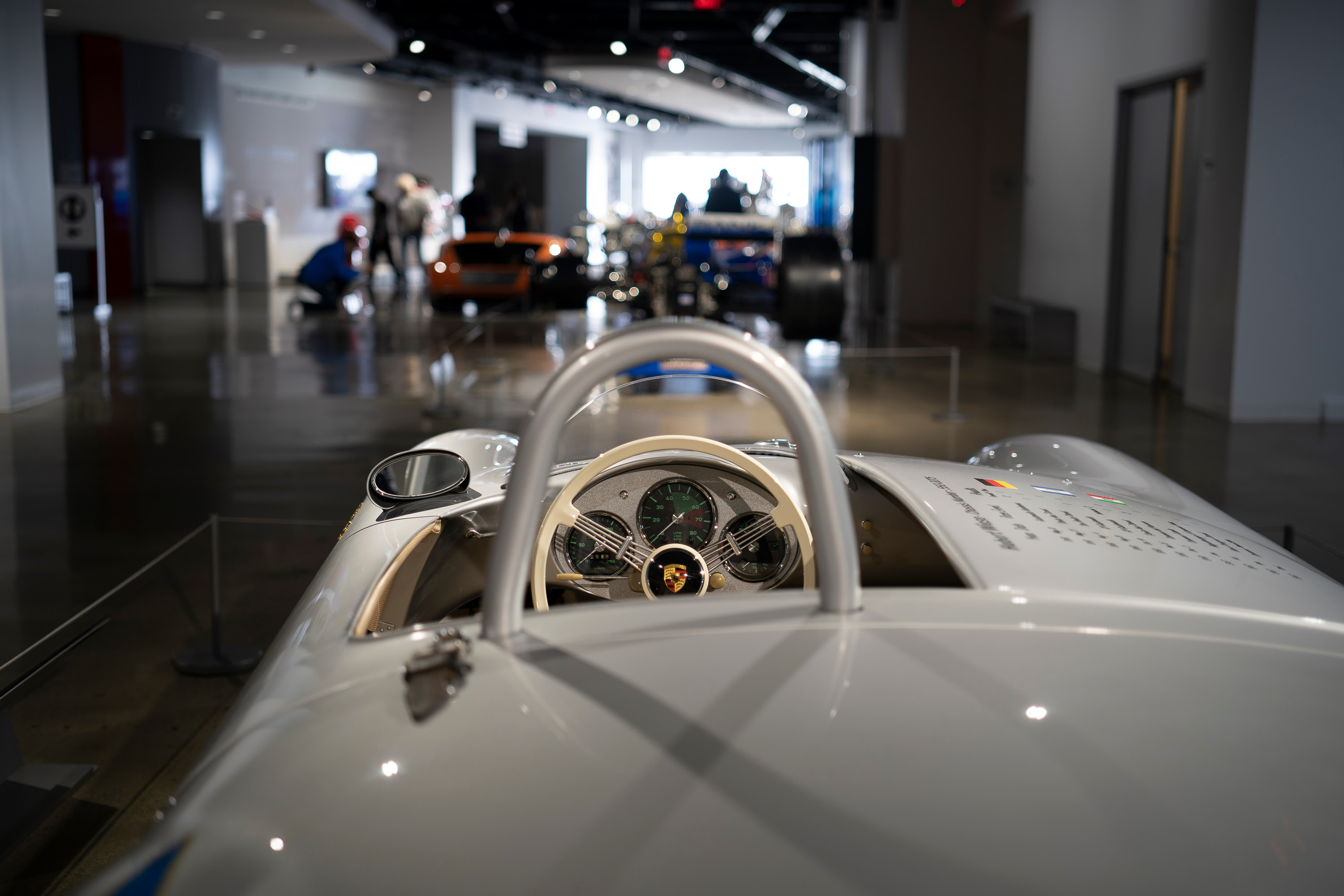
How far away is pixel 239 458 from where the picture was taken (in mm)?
5980

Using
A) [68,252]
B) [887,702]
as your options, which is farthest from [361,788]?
[68,252]

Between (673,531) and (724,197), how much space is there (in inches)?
492

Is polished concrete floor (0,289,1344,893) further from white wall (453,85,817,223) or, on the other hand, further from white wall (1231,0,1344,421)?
white wall (453,85,817,223)

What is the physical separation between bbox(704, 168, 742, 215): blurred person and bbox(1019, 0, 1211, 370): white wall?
12.2 ft

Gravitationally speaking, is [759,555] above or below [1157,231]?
below

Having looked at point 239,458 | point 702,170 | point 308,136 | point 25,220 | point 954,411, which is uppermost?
point 702,170

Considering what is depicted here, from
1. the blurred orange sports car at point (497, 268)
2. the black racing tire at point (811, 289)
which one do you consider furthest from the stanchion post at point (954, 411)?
the blurred orange sports car at point (497, 268)

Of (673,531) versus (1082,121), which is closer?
(673,531)

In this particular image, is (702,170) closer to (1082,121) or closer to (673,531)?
(1082,121)

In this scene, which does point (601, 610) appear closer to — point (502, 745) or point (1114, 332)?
point (502, 745)

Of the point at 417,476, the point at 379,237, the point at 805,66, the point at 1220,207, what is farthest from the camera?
the point at 805,66

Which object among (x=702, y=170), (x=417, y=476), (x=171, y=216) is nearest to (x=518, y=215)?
(x=171, y=216)

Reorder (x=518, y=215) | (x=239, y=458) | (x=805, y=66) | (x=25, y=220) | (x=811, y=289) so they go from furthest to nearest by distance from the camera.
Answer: (x=805, y=66), (x=518, y=215), (x=811, y=289), (x=25, y=220), (x=239, y=458)

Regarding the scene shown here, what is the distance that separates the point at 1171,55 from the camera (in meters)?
8.38
